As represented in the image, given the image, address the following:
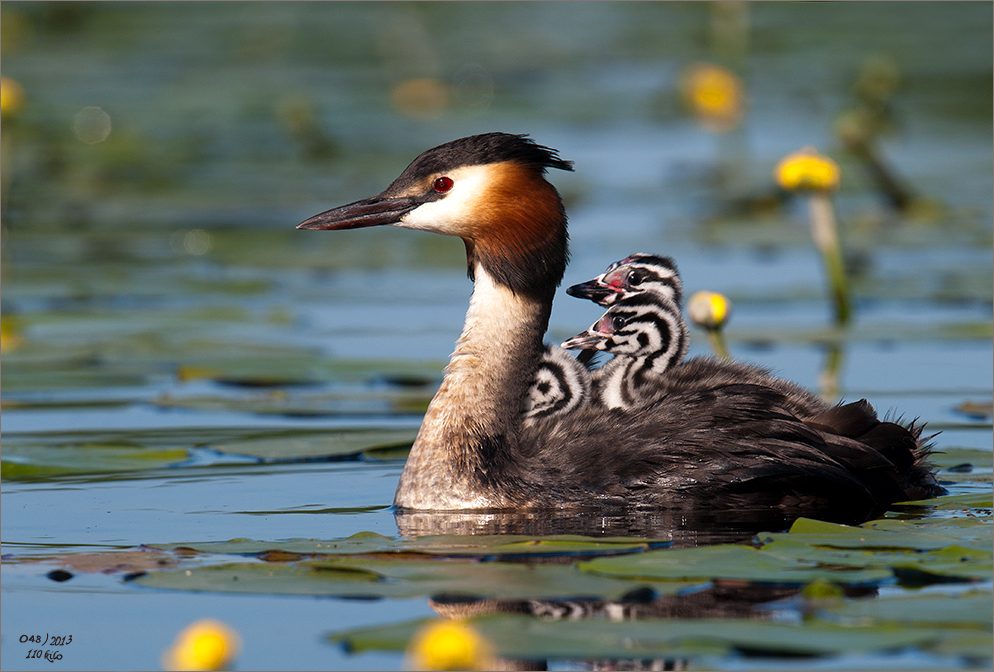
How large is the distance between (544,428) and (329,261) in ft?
21.4

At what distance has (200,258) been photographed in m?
12.6

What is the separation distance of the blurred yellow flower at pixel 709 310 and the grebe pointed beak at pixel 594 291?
2.50 ft

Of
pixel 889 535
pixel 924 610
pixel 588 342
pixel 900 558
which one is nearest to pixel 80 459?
pixel 588 342

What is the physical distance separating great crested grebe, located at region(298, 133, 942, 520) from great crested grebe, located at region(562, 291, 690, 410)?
123mm

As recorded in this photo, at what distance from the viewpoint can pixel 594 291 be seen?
6.46 m

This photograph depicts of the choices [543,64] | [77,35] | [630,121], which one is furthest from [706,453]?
[77,35]

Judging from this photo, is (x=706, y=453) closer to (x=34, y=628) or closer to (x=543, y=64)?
(x=34, y=628)

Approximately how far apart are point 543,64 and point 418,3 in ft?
17.2

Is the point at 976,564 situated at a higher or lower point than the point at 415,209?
lower

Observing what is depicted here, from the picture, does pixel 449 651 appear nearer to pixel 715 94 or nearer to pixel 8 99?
pixel 8 99

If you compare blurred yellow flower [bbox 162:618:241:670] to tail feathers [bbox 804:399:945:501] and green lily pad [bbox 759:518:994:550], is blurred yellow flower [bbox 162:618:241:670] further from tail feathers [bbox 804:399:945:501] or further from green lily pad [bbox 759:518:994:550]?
tail feathers [bbox 804:399:945:501]

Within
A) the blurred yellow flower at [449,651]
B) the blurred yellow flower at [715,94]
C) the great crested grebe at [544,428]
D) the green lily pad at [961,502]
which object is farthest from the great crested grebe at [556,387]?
the blurred yellow flower at [715,94]

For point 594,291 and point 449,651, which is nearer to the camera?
point 449,651

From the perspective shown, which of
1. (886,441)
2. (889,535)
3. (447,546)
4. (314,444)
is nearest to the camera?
(889,535)
